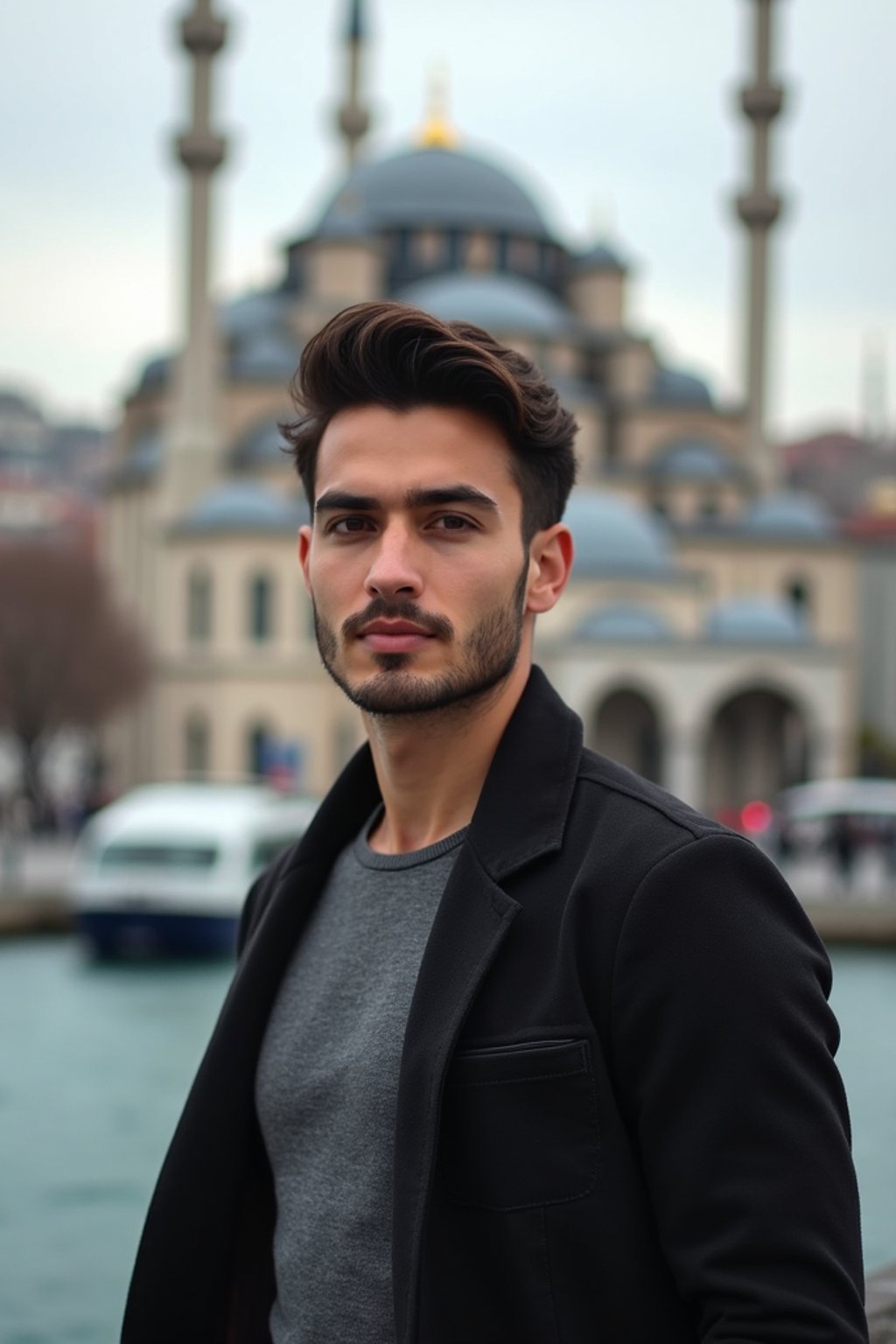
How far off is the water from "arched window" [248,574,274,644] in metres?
18.5

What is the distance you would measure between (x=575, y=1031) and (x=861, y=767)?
4729 cm

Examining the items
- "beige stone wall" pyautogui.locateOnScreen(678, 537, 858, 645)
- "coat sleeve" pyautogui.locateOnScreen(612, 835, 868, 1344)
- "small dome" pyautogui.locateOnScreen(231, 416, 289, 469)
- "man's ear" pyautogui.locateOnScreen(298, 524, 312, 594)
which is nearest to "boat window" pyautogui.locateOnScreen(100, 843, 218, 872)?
"man's ear" pyautogui.locateOnScreen(298, 524, 312, 594)

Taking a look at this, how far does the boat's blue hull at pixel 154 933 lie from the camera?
21672 millimetres

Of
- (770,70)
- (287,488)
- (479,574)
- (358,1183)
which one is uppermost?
(770,70)

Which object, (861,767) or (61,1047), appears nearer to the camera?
(61,1047)

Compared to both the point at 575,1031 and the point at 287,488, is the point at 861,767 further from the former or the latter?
the point at 575,1031

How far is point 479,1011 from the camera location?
2.21 m

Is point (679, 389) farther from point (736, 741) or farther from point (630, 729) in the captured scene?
point (630, 729)

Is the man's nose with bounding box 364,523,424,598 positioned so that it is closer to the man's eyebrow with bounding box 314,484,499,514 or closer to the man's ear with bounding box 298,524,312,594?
the man's eyebrow with bounding box 314,484,499,514

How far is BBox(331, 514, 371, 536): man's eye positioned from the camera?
101 inches

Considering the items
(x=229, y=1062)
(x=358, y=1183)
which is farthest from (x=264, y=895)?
(x=358, y=1183)

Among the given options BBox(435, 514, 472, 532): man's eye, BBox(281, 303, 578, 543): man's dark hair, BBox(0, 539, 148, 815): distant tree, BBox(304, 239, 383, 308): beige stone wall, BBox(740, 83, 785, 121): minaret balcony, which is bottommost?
BBox(435, 514, 472, 532): man's eye

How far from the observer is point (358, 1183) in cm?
244

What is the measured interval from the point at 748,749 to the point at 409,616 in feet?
131
